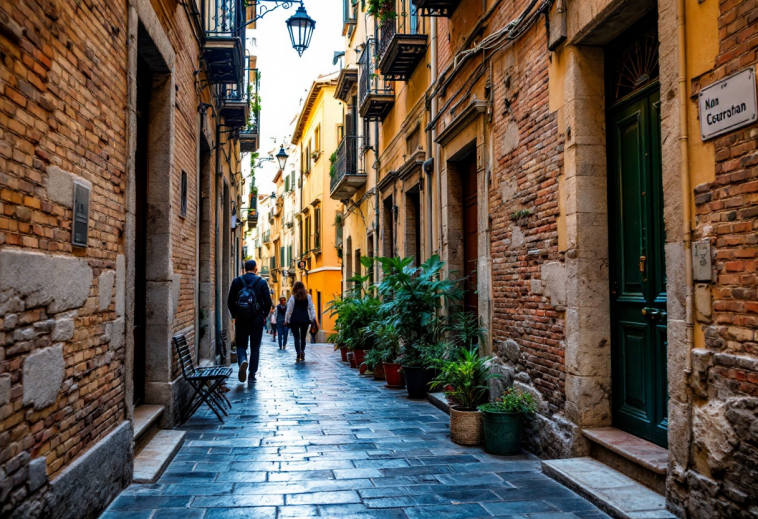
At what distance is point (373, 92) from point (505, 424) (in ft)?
32.8

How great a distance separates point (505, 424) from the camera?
593 centimetres

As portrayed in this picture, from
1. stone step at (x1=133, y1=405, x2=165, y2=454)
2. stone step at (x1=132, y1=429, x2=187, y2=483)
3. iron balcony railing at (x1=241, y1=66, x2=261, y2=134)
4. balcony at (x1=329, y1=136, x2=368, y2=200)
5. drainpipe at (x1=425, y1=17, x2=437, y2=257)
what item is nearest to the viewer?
stone step at (x1=132, y1=429, x2=187, y2=483)

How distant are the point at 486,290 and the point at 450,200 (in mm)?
2275

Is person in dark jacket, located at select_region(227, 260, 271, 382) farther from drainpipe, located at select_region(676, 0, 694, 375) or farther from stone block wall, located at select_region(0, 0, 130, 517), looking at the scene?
drainpipe, located at select_region(676, 0, 694, 375)

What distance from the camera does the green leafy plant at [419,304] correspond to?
9.09 meters

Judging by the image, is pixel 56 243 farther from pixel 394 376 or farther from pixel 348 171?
pixel 348 171

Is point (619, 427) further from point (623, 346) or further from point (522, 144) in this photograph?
point (522, 144)

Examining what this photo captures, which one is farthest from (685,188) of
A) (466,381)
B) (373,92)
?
(373,92)

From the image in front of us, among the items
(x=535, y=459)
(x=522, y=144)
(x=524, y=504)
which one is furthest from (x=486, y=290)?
(x=524, y=504)

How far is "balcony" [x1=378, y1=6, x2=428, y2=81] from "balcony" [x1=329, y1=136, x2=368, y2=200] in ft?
13.1

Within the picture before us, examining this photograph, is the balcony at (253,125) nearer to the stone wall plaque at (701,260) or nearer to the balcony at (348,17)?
the balcony at (348,17)

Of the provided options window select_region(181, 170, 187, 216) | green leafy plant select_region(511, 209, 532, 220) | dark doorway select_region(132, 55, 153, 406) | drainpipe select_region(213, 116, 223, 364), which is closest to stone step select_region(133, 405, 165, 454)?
dark doorway select_region(132, 55, 153, 406)

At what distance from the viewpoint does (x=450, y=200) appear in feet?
31.8

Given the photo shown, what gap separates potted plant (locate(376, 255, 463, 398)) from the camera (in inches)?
358
